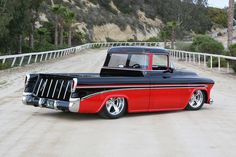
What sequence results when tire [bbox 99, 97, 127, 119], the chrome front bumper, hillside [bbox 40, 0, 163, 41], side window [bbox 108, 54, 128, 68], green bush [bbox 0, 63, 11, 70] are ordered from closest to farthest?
the chrome front bumper, tire [bbox 99, 97, 127, 119], side window [bbox 108, 54, 128, 68], green bush [bbox 0, 63, 11, 70], hillside [bbox 40, 0, 163, 41]

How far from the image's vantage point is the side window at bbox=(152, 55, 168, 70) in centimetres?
1213

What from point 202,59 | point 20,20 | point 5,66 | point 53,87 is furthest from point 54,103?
point 20,20

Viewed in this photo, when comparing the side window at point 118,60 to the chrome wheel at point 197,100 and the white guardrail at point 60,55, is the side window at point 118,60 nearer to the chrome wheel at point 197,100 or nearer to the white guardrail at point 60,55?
the chrome wheel at point 197,100

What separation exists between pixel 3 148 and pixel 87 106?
288 cm

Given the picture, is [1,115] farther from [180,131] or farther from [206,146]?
[206,146]

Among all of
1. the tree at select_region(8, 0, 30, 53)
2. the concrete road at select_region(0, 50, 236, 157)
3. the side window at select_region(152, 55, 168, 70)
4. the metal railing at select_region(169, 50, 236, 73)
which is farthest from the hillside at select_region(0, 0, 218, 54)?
the concrete road at select_region(0, 50, 236, 157)

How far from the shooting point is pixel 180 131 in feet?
31.7

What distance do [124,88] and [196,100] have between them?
7.98ft

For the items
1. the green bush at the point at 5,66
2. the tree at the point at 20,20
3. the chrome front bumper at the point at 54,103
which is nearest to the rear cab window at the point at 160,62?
the chrome front bumper at the point at 54,103

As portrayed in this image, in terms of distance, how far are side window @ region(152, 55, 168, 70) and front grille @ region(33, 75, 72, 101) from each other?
2230mm

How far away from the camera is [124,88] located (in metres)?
11.1

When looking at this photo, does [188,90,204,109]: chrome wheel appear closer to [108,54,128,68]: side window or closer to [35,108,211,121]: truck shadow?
[35,108,211,121]: truck shadow

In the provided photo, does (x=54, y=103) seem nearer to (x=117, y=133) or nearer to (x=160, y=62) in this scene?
(x=117, y=133)

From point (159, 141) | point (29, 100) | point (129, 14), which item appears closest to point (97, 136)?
point (159, 141)
